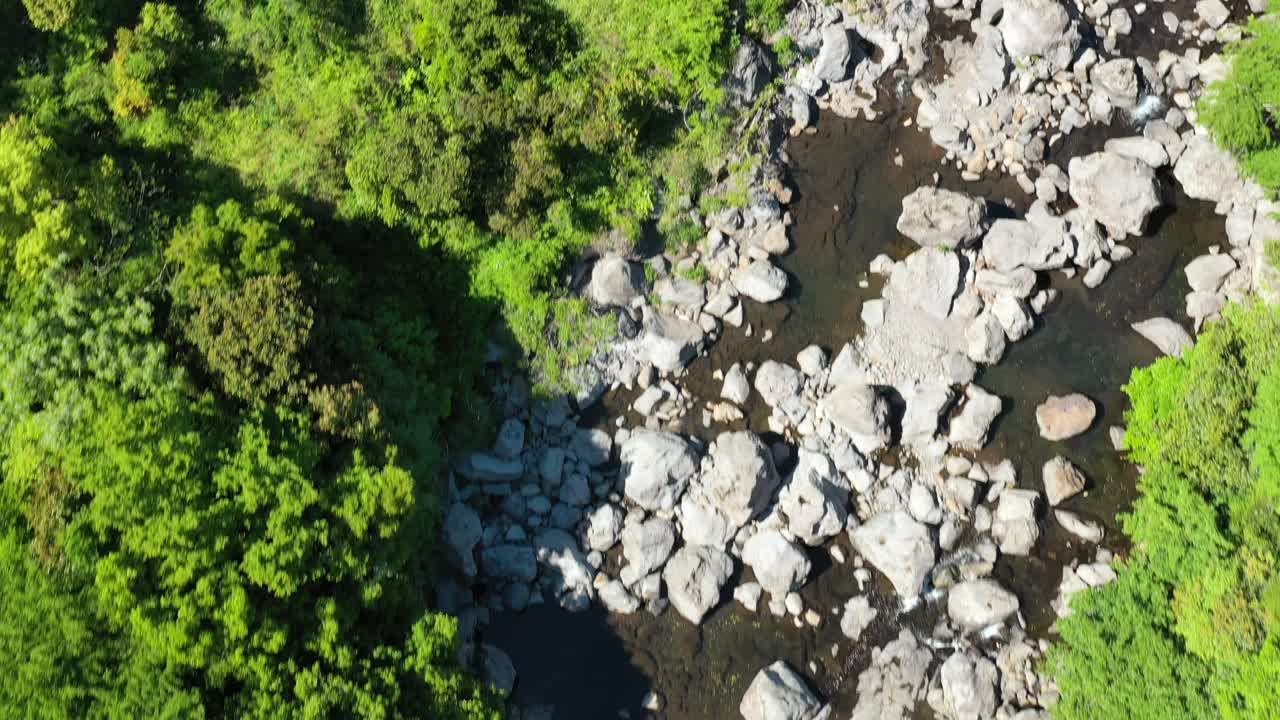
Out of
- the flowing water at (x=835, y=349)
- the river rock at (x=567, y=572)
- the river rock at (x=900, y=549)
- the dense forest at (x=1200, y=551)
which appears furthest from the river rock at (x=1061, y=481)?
the river rock at (x=567, y=572)

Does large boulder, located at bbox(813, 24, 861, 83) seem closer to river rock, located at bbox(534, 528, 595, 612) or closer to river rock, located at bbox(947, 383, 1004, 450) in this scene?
river rock, located at bbox(947, 383, 1004, 450)

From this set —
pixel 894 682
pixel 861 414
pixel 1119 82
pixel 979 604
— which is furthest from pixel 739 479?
pixel 1119 82

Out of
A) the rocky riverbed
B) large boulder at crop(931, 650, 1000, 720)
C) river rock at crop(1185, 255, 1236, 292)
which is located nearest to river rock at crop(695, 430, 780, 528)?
the rocky riverbed

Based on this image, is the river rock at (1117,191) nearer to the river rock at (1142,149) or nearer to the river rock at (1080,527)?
the river rock at (1142,149)

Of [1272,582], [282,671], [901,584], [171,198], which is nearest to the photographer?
[282,671]

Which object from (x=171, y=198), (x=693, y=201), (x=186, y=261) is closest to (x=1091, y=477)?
(x=693, y=201)

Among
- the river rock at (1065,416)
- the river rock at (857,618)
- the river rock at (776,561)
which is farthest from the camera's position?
the river rock at (1065,416)

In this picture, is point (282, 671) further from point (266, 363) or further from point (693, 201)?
point (693, 201)
